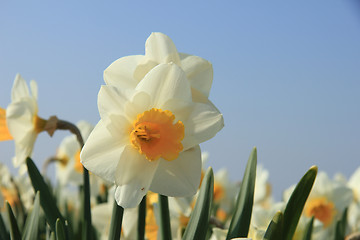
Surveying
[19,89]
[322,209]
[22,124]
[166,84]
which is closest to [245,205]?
[166,84]

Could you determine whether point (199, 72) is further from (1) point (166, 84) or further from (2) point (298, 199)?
(2) point (298, 199)

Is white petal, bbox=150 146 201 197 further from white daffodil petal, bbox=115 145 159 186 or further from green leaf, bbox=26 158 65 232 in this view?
green leaf, bbox=26 158 65 232

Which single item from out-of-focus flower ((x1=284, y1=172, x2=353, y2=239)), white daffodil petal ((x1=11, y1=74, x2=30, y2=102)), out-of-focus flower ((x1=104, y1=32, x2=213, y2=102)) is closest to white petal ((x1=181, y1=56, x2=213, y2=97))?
out-of-focus flower ((x1=104, y1=32, x2=213, y2=102))

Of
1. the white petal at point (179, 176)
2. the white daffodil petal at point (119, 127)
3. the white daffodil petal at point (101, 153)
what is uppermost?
the white daffodil petal at point (119, 127)

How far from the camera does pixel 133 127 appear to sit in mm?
885

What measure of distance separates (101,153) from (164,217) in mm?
309

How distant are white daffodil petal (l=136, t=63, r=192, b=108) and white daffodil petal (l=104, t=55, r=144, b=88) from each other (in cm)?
7

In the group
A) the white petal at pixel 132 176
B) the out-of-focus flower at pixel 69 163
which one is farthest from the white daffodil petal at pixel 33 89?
the out-of-focus flower at pixel 69 163

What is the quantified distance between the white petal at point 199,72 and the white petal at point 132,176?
0.22 metres

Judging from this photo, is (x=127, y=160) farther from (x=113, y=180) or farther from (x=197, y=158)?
(x=197, y=158)

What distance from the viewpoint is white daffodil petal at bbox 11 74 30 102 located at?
151cm

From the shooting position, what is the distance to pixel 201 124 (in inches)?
34.4

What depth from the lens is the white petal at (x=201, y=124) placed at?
87cm

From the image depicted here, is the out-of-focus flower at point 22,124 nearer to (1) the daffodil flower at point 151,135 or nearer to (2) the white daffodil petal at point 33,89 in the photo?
(2) the white daffodil petal at point 33,89
